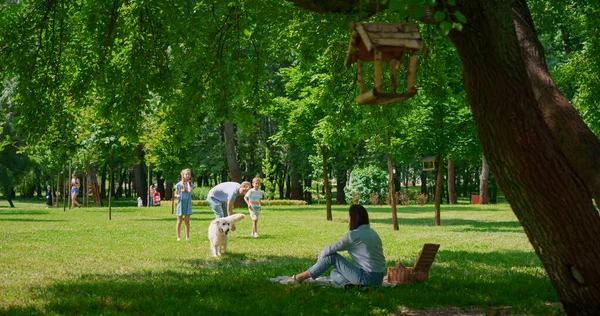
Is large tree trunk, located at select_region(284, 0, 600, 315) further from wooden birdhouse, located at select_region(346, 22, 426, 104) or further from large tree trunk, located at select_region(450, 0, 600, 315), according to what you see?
Answer: wooden birdhouse, located at select_region(346, 22, 426, 104)

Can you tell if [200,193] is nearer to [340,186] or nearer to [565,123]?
[340,186]

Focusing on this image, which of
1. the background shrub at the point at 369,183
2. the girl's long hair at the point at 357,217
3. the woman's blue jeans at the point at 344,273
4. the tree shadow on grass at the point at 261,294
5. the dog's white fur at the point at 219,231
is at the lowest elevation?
the tree shadow on grass at the point at 261,294

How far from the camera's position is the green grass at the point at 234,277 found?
8461 millimetres

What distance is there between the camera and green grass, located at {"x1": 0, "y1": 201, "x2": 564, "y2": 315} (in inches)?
333

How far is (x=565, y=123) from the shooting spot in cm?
773

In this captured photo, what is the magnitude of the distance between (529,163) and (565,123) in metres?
1.22

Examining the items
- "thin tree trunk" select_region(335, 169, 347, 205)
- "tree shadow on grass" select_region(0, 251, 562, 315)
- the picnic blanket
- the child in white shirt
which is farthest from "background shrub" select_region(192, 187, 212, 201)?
the picnic blanket

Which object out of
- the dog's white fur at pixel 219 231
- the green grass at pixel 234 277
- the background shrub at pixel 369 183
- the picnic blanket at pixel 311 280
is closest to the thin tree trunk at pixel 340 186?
the background shrub at pixel 369 183

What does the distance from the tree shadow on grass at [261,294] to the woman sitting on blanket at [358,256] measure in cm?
27

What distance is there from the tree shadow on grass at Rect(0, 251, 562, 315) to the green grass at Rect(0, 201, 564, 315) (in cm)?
1

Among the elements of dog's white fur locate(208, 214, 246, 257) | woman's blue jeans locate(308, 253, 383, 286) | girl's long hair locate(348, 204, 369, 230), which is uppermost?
Result: girl's long hair locate(348, 204, 369, 230)

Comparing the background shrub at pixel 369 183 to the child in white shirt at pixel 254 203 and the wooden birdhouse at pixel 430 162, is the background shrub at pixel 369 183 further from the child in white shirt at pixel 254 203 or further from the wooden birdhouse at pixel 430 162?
the child in white shirt at pixel 254 203

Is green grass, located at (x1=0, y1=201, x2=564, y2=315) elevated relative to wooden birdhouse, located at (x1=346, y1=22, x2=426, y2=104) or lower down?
lower down

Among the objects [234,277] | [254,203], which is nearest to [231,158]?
[254,203]
